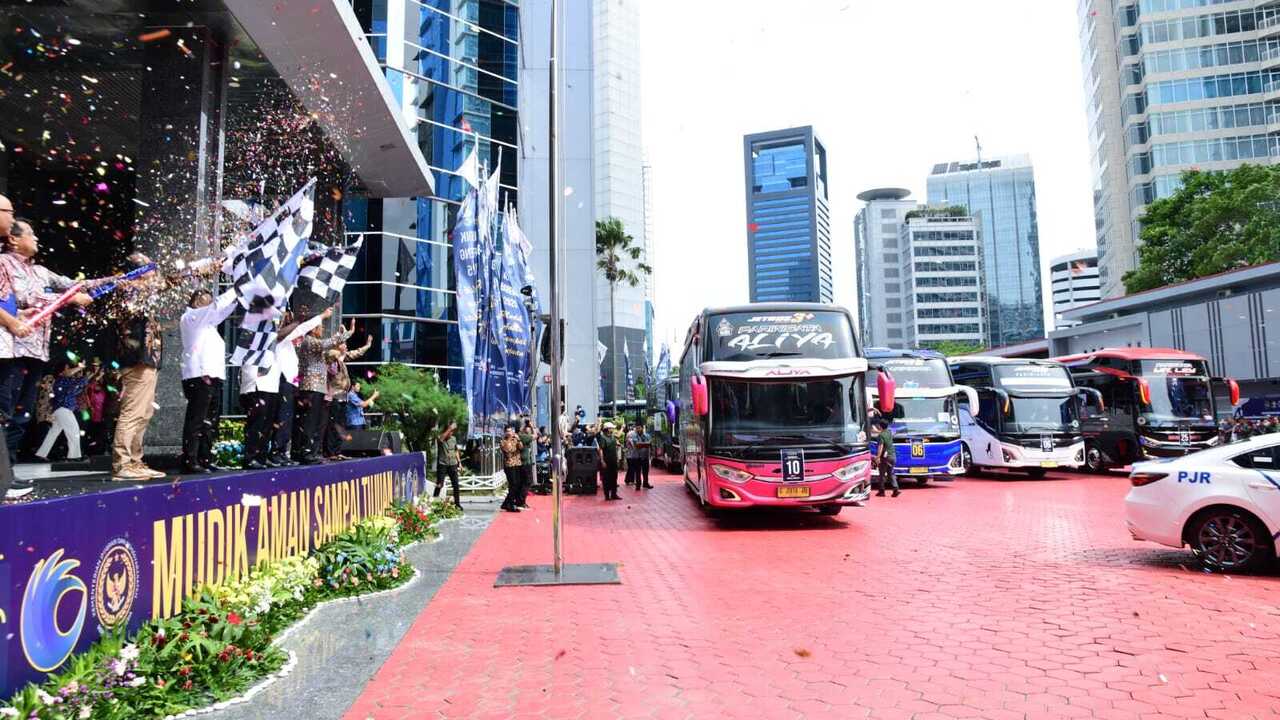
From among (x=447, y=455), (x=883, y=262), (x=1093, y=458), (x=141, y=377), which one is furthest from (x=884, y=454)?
(x=883, y=262)

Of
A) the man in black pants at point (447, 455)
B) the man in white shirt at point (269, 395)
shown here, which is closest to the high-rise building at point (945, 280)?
the man in black pants at point (447, 455)

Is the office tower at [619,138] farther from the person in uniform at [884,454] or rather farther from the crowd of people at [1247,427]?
the person in uniform at [884,454]

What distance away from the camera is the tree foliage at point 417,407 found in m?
23.2

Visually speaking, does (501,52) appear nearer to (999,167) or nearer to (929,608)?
(929,608)

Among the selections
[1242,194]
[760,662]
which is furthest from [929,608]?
[1242,194]

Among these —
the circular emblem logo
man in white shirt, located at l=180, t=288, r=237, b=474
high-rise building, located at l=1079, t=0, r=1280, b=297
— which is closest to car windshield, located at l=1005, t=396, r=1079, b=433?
man in white shirt, located at l=180, t=288, r=237, b=474

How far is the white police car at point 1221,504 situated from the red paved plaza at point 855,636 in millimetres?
352

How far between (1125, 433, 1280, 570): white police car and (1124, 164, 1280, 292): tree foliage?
39.9m

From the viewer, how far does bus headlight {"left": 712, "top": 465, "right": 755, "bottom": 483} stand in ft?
41.5

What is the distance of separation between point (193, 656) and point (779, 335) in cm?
1009

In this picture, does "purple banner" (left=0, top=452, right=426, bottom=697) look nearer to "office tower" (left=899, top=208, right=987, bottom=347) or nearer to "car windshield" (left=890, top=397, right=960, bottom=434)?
"car windshield" (left=890, top=397, right=960, bottom=434)

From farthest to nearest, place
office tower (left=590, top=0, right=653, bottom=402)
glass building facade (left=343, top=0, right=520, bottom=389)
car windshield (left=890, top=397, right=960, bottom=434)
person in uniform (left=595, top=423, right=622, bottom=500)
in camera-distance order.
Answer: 1. office tower (left=590, top=0, right=653, bottom=402)
2. glass building facade (left=343, top=0, right=520, bottom=389)
3. car windshield (left=890, top=397, right=960, bottom=434)
4. person in uniform (left=595, top=423, right=622, bottom=500)

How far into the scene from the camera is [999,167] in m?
162

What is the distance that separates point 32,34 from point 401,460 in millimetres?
7932
